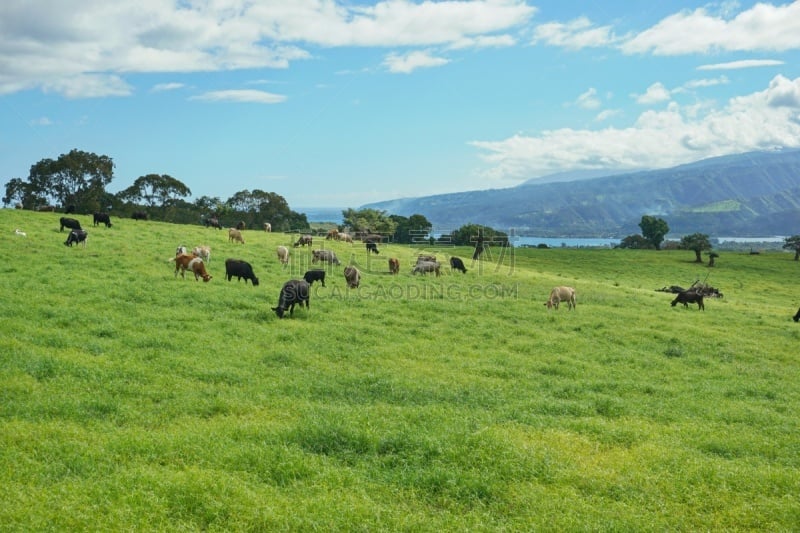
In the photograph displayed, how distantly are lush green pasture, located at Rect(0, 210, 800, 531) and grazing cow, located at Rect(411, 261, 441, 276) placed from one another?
11547mm

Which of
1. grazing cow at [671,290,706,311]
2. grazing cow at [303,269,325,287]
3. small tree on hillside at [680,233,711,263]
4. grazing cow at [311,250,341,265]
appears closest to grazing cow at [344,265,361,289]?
grazing cow at [303,269,325,287]

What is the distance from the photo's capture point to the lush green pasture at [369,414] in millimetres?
7395

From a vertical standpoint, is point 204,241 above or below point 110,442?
above

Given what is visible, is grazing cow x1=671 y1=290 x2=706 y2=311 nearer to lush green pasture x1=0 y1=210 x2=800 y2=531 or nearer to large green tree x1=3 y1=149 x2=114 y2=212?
lush green pasture x1=0 y1=210 x2=800 y2=531

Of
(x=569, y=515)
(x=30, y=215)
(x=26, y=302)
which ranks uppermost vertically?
(x=30, y=215)

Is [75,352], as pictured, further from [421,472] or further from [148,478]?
[421,472]

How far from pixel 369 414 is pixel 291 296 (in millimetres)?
9996

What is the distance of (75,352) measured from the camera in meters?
13.3

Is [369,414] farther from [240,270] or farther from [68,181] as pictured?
[68,181]

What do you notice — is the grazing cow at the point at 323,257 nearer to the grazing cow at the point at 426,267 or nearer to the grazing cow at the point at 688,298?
the grazing cow at the point at 426,267

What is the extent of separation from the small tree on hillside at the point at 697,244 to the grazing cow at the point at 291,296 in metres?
64.0

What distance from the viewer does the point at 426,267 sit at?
3578cm

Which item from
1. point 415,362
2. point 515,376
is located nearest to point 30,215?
point 415,362

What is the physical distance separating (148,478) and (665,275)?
2332 inches
